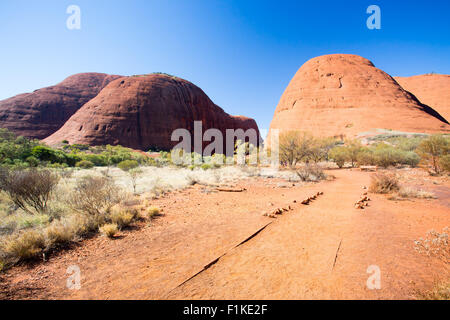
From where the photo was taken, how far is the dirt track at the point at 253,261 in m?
2.23

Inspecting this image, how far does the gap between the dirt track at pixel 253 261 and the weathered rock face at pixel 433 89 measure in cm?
6773

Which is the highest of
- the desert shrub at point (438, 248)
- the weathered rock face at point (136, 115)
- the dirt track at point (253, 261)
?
the weathered rock face at point (136, 115)

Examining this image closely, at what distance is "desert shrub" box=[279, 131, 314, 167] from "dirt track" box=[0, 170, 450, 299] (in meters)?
14.4

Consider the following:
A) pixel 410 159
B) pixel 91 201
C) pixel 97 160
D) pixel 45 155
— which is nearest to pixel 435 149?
pixel 410 159

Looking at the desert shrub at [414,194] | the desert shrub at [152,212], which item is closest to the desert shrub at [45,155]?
the desert shrub at [152,212]

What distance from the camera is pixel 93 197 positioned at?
4.80m

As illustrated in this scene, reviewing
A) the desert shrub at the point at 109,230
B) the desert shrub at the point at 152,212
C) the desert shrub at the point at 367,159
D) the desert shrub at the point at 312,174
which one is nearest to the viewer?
the desert shrub at the point at 109,230

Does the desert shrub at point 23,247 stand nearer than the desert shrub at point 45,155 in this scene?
Yes

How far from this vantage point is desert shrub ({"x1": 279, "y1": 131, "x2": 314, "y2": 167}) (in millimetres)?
19094

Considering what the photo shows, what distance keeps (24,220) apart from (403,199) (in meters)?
11.0

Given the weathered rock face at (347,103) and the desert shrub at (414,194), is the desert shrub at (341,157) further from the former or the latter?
the weathered rock face at (347,103)
